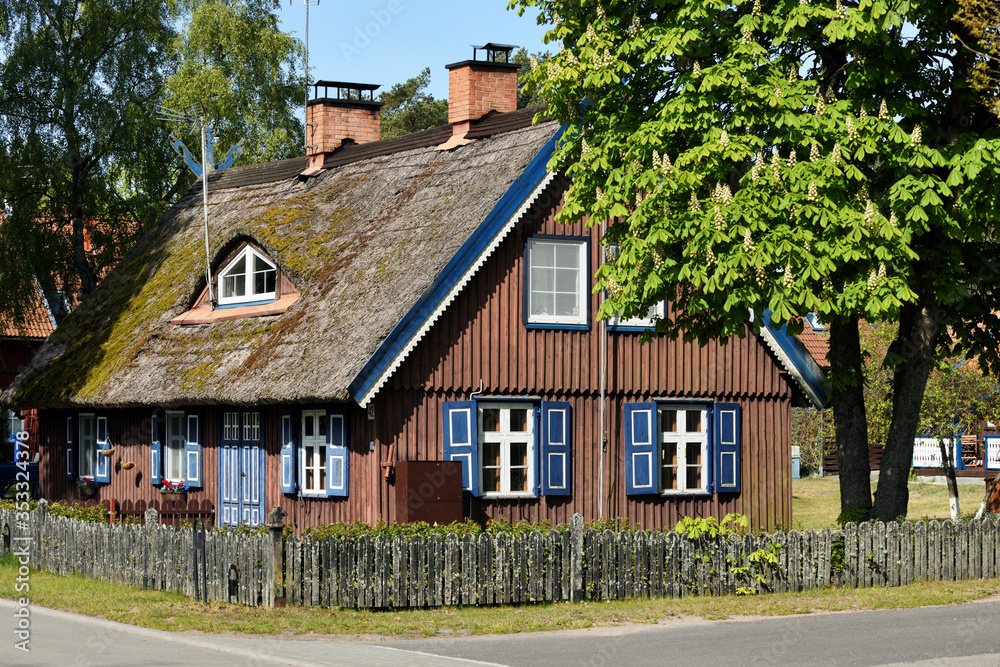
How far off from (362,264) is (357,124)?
736cm

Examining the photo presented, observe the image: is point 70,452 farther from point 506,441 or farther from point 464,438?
point 506,441

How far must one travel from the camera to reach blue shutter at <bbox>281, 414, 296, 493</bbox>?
2088cm

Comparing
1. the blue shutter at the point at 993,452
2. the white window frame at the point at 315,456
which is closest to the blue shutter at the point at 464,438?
the white window frame at the point at 315,456

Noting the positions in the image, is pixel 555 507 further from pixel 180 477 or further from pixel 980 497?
pixel 980 497

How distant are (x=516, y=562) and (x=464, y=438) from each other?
4035mm

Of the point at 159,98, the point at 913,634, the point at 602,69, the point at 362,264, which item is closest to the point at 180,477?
the point at 362,264

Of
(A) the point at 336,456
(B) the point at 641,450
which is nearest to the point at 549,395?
(B) the point at 641,450

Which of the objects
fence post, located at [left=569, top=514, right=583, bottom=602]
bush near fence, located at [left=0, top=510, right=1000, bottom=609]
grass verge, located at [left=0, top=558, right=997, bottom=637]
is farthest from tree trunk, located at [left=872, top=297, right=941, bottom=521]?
fence post, located at [left=569, top=514, right=583, bottom=602]

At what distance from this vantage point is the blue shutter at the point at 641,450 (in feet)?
69.9

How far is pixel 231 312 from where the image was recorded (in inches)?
931

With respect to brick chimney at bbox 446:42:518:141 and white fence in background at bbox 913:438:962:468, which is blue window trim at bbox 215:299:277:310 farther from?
white fence in background at bbox 913:438:962:468

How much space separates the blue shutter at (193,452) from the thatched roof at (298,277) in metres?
1.08

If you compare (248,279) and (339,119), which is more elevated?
(339,119)

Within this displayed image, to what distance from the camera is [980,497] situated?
3522cm
